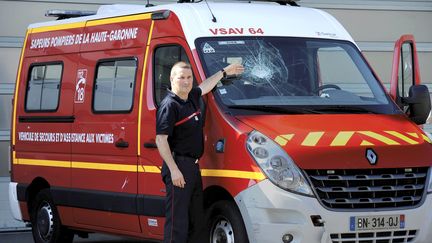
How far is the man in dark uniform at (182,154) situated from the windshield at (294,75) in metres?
0.31

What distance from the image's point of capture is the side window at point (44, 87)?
10602 mm

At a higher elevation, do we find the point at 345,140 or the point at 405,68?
the point at 405,68

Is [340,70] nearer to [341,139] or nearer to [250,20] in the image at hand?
[250,20]

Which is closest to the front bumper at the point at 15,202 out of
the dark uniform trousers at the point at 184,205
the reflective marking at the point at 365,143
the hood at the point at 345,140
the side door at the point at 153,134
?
the side door at the point at 153,134

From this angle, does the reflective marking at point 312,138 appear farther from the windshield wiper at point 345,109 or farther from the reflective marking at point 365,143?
the windshield wiper at point 345,109

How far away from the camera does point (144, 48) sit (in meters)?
9.24

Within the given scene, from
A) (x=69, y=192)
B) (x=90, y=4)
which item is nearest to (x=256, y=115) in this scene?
(x=69, y=192)

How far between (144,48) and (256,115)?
1581mm

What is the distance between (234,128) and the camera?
26.1 ft

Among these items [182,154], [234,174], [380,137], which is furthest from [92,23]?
[380,137]

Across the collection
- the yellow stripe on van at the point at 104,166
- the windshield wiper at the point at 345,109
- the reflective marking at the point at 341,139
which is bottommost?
the yellow stripe on van at the point at 104,166

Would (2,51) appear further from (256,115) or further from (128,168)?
(256,115)

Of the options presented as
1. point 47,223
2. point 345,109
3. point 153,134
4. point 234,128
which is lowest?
point 47,223

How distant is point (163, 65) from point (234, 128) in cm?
133
